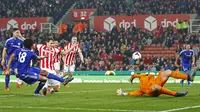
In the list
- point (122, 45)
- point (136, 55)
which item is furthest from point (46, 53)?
point (122, 45)

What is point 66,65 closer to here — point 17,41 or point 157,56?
point 17,41

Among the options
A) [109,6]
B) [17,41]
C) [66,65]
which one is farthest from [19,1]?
[17,41]

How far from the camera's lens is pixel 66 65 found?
96.0ft

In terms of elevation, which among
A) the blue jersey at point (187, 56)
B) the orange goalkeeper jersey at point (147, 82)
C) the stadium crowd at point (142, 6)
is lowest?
the orange goalkeeper jersey at point (147, 82)

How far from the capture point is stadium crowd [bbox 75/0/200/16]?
48156 millimetres

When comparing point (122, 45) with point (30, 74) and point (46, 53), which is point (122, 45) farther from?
point (30, 74)

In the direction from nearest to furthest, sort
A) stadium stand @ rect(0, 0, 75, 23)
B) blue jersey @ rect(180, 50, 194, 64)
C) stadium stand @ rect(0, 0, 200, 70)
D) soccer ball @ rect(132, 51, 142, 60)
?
blue jersey @ rect(180, 50, 194, 64) → soccer ball @ rect(132, 51, 142, 60) → stadium stand @ rect(0, 0, 200, 70) → stadium stand @ rect(0, 0, 75, 23)

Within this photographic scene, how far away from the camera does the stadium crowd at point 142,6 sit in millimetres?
48156

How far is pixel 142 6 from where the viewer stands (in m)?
50.0


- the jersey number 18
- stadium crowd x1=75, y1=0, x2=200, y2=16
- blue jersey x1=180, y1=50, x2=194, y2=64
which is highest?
stadium crowd x1=75, y1=0, x2=200, y2=16

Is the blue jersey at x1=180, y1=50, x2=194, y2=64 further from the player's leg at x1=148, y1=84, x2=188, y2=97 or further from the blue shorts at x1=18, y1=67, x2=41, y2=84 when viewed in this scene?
the blue shorts at x1=18, y1=67, x2=41, y2=84

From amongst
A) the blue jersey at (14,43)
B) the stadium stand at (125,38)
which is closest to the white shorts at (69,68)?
the blue jersey at (14,43)

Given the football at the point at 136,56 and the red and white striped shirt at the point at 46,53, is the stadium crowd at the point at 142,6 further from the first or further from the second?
the red and white striped shirt at the point at 46,53

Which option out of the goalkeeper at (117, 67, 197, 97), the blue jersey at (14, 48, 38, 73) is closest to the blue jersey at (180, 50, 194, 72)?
the goalkeeper at (117, 67, 197, 97)
